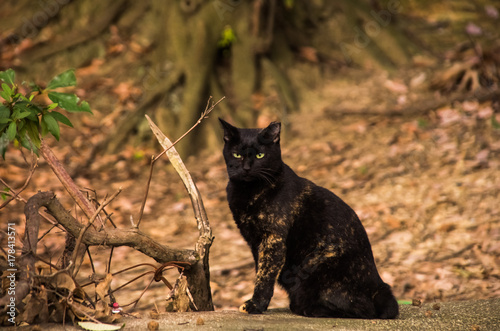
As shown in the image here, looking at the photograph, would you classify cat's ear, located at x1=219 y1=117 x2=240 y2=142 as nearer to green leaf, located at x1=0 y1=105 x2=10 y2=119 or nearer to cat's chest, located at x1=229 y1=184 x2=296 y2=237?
cat's chest, located at x1=229 y1=184 x2=296 y2=237

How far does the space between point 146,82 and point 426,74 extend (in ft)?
16.8

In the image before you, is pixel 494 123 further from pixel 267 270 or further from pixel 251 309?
pixel 251 309

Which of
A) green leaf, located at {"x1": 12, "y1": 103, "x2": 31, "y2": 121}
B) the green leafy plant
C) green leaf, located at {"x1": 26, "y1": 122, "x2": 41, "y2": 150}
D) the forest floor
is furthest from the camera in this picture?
the forest floor

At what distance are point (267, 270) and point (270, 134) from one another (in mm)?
987

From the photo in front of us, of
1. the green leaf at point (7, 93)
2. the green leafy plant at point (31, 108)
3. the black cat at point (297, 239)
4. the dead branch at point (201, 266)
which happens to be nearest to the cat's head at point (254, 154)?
the black cat at point (297, 239)

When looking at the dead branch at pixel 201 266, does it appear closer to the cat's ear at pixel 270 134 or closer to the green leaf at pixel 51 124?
the cat's ear at pixel 270 134

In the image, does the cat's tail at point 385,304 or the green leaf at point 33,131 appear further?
the cat's tail at point 385,304

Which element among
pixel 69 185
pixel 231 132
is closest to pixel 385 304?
pixel 231 132

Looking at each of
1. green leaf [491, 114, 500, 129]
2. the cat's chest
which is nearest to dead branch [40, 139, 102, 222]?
the cat's chest

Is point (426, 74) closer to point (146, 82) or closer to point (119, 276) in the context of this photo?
point (146, 82)

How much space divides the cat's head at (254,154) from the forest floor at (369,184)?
83.8 inches

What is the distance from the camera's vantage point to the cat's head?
389cm

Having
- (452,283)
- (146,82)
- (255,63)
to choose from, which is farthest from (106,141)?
(452,283)

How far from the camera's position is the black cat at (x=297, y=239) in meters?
3.77
